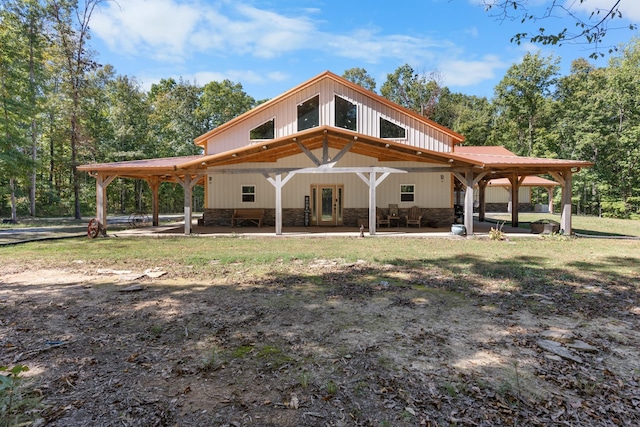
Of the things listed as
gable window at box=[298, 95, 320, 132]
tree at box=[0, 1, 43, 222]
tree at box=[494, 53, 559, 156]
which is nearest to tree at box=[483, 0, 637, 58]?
gable window at box=[298, 95, 320, 132]

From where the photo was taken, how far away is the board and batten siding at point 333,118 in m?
15.3

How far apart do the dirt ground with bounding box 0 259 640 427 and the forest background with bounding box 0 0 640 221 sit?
14.6m

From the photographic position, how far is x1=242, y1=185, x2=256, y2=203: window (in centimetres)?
1573

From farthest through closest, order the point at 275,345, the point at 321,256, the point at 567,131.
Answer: the point at 567,131
the point at 321,256
the point at 275,345

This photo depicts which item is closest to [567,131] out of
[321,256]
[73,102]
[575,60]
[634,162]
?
[634,162]

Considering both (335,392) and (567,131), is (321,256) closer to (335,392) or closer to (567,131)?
(335,392)

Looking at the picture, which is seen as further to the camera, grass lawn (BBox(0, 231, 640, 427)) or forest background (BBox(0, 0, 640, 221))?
forest background (BBox(0, 0, 640, 221))

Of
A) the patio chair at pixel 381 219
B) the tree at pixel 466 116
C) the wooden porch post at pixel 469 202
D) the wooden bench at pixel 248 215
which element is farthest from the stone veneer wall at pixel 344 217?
the tree at pixel 466 116

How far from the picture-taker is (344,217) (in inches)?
620

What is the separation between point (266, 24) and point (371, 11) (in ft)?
10.2

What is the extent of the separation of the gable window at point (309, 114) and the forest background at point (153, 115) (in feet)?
39.8

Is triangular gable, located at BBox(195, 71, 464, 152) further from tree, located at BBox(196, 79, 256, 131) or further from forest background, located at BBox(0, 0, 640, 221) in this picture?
tree, located at BBox(196, 79, 256, 131)

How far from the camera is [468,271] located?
670 centimetres

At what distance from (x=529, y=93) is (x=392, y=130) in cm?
2481
